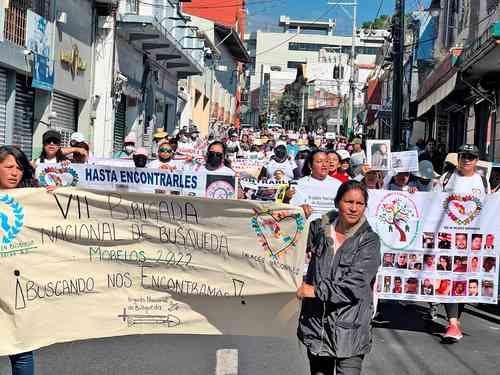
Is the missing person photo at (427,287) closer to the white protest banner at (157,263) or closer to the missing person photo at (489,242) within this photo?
the missing person photo at (489,242)

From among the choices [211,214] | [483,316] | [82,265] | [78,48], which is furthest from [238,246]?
[78,48]

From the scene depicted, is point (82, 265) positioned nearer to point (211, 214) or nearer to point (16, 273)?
point (16, 273)

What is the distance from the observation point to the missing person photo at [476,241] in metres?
7.56

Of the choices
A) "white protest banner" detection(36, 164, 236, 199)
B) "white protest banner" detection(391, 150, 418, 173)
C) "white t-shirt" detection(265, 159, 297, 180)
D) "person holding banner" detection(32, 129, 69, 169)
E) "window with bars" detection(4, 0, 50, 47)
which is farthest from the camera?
"window with bars" detection(4, 0, 50, 47)

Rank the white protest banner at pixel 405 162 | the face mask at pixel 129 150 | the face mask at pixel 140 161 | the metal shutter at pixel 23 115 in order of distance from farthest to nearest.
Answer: the face mask at pixel 129 150 < the metal shutter at pixel 23 115 < the face mask at pixel 140 161 < the white protest banner at pixel 405 162

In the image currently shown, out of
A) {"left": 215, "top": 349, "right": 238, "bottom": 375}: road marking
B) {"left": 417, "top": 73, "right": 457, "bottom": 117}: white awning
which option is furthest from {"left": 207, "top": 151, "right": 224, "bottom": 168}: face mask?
{"left": 417, "top": 73, "right": 457, "bottom": 117}: white awning

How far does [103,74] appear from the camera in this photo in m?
19.8

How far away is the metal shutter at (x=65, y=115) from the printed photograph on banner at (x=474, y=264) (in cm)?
1130

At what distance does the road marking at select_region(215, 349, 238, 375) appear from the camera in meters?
6.03

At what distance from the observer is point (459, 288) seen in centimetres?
756

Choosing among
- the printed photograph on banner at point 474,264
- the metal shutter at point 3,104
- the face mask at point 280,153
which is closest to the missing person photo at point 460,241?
the printed photograph on banner at point 474,264

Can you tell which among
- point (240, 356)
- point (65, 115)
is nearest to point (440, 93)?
point (65, 115)

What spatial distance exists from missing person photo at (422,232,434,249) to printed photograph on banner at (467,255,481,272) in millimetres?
402

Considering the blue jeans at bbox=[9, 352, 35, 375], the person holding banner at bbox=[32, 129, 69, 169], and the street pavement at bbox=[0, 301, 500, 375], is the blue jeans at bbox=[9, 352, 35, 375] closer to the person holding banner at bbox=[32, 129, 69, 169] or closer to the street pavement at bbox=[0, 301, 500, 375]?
the street pavement at bbox=[0, 301, 500, 375]
